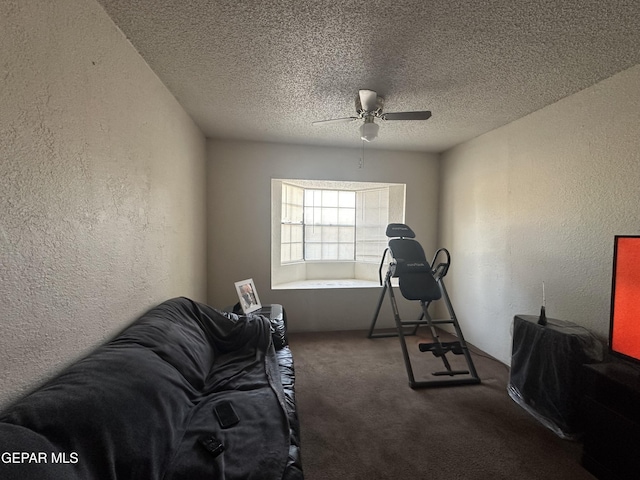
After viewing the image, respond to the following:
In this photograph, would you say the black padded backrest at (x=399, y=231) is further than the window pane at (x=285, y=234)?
No

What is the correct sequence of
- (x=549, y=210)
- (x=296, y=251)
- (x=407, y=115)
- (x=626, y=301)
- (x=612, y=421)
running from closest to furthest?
1. (x=612, y=421)
2. (x=626, y=301)
3. (x=407, y=115)
4. (x=549, y=210)
5. (x=296, y=251)

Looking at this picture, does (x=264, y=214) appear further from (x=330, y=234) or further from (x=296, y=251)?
(x=330, y=234)

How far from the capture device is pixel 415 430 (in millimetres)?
1969

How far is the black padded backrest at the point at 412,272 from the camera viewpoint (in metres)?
2.98

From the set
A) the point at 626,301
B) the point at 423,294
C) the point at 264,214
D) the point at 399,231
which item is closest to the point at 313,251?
the point at 264,214

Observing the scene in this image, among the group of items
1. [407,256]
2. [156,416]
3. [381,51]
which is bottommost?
[156,416]

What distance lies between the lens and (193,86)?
2264 mm

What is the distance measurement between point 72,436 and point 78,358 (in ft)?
1.67

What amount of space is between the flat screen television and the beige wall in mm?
2557

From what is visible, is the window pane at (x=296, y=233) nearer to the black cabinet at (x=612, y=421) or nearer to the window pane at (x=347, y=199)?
the window pane at (x=347, y=199)

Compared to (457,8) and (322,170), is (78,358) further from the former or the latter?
(322,170)

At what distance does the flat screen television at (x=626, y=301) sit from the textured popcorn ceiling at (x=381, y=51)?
47.2 inches

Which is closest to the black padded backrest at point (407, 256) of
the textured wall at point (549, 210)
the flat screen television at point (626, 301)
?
the textured wall at point (549, 210)

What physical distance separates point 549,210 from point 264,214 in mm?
3005
